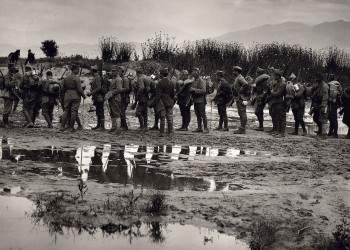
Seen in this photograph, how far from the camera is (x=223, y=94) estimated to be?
16.8 meters

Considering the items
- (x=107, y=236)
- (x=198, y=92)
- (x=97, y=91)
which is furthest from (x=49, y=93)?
(x=107, y=236)

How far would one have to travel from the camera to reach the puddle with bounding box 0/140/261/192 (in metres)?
9.45

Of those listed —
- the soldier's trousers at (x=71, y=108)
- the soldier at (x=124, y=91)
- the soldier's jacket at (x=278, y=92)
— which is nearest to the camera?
the soldier's trousers at (x=71, y=108)

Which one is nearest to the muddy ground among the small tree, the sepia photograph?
the sepia photograph

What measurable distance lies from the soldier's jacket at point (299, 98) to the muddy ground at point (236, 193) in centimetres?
302

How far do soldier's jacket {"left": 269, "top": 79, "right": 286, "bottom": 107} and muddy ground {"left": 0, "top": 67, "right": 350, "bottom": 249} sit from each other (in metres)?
2.50

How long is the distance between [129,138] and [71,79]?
2081 mm

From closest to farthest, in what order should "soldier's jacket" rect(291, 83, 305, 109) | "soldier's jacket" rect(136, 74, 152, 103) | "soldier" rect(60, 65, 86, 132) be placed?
"soldier" rect(60, 65, 86, 132) → "soldier's jacket" rect(136, 74, 152, 103) → "soldier's jacket" rect(291, 83, 305, 109)

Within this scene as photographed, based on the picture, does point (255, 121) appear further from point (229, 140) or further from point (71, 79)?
point (71, 79)

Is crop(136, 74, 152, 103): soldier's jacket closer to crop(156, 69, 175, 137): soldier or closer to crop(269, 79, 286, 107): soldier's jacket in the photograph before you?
crop(156, 69, 175, 137): soldier

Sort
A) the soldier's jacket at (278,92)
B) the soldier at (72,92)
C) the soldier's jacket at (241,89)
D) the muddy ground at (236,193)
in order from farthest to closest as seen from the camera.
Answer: the soldier's jacket at (241,89)
the soldier's jacket at (278,92)
the soldier at (72,92)
the muddy ground at (236,193)

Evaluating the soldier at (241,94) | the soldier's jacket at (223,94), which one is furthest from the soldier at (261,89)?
the soldier's jacket at (223,94)

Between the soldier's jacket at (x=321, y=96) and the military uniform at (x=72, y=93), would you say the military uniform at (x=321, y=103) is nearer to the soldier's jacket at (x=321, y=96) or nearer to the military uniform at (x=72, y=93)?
the soldier's jacket at (x=321, y=96)

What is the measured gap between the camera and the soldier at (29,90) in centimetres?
1537
